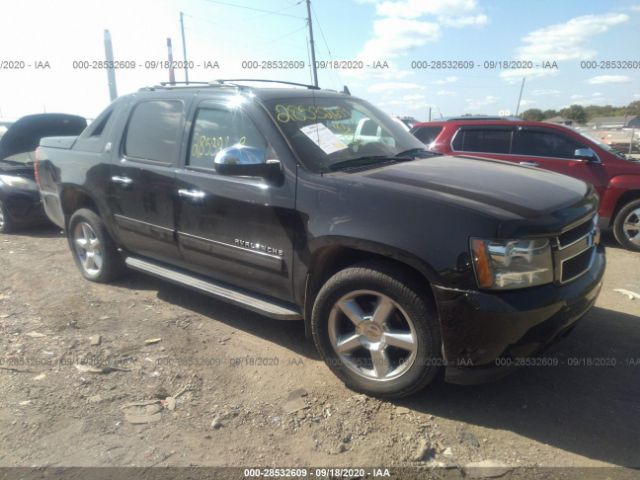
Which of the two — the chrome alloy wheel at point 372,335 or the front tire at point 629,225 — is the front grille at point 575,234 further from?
the front tire at point 629,225

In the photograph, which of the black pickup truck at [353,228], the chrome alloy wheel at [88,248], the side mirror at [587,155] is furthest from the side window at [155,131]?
the side mirror at [587,155]

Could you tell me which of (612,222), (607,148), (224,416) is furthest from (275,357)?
(607,148)

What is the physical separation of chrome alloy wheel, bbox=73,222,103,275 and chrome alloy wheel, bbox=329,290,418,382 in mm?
2926

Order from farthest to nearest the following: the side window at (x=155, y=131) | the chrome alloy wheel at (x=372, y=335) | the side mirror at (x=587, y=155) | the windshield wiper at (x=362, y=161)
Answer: the side mirror at (x=587, y=155)
the side window at (x=155, y=131)
the windshield wiper at (x=362, y=161)
the chrome alloy wheel at (x=372, y=335)

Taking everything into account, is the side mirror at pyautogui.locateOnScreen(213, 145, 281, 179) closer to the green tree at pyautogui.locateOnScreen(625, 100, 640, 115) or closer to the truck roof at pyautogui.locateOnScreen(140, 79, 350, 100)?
the truck roof at pyautogui.locateOnScreen(140, 79, 350, 100)

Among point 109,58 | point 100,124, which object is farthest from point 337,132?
point 109,58

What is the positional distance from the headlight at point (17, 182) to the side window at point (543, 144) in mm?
7092

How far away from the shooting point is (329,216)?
2.87 meters

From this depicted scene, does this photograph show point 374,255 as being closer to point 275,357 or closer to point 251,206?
point 251,206

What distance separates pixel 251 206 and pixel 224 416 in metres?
1.33

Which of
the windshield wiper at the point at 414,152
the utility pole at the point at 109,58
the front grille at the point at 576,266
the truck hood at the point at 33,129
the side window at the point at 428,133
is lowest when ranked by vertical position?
the front grille at the point at 576,266

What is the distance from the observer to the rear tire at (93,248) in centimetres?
470

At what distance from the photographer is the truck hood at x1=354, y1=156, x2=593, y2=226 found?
2.57 meters

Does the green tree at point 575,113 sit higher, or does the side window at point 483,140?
the green tree at point 575,113
